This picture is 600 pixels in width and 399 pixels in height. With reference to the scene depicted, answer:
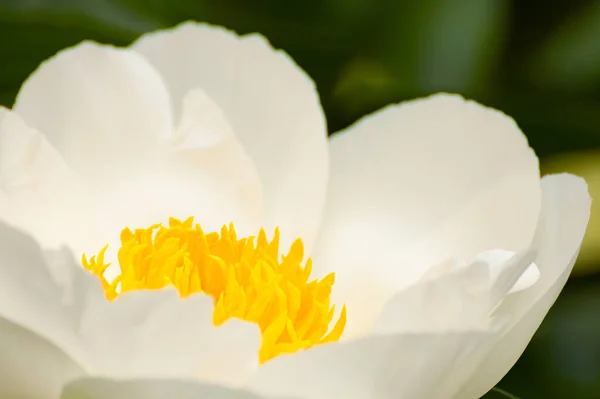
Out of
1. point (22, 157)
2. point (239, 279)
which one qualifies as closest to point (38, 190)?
point (22, 157)

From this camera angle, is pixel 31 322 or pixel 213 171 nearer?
pixel 31 322

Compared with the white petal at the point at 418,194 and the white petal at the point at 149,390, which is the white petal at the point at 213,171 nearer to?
the white petal at the point at 418,194

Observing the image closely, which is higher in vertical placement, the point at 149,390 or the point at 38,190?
the point at 38,190

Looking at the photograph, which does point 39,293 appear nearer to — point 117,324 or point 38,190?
point 117,324

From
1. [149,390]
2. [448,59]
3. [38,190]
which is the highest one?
[448,59]

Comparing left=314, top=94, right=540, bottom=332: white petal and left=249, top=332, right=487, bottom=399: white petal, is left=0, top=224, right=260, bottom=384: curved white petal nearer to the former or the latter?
left=249, top=332, right=487, bottom=399: white petal

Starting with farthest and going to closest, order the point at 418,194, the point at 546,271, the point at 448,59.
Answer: the point at 448,59, the point at 418,194, the point at 546,271

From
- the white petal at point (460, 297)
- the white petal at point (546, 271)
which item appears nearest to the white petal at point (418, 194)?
the white petal at point (546, 271)
